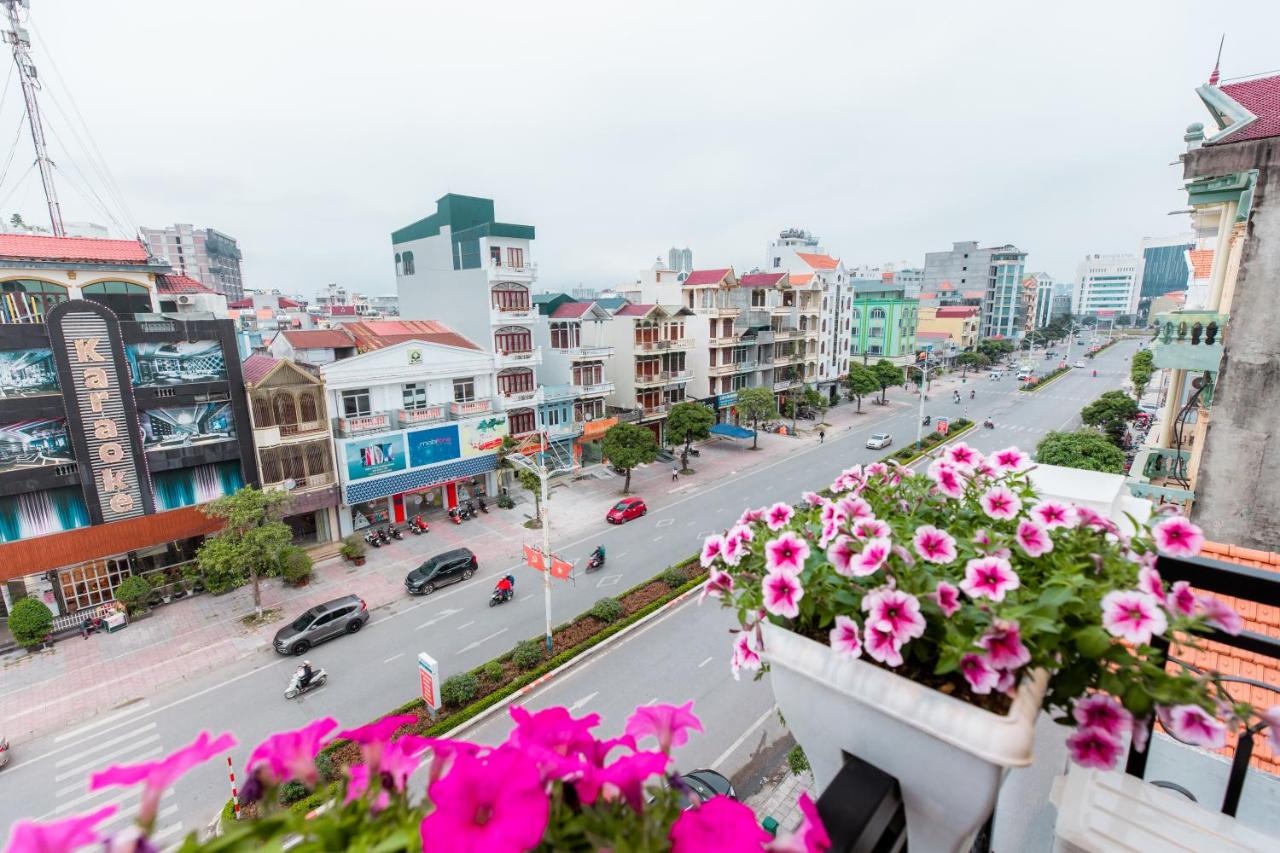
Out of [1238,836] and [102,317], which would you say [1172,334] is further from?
[102,317]

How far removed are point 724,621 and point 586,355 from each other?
1706 cm

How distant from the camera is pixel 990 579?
6.92ft

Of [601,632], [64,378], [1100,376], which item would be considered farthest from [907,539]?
[1100,376]

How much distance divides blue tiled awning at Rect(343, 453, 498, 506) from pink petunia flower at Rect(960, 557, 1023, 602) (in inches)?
931

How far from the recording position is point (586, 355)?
3086 cm

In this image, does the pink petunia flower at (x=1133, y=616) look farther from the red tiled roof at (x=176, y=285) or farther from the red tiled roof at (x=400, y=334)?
the red tiled roof at (x=176, y=285)

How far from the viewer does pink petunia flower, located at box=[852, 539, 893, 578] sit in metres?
2.18

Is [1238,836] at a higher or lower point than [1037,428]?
higher

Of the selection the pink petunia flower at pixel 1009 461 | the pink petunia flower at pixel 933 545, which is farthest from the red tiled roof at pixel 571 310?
the pink petunia flower at pixel 933 545

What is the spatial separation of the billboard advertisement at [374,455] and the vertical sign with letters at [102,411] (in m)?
6.13

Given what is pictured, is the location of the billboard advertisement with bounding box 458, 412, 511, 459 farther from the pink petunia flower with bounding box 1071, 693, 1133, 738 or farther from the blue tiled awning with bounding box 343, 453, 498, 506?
the pink petunia flower with bounding box 1071, 693, 1133, 738

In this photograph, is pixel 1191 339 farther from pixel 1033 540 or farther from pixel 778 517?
pixel 778 517

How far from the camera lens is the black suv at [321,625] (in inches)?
634

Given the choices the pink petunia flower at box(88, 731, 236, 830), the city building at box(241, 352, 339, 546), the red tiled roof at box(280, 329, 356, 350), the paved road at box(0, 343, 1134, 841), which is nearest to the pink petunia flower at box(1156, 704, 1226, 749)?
the pink petunia flower at box(88, 731, 236, 830)
